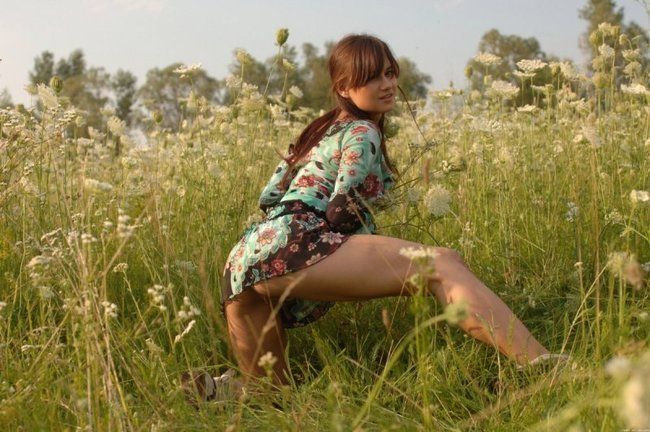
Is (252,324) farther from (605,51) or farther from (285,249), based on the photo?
(605,51)

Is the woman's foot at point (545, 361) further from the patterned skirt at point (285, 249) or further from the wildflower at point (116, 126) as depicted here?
the wildflower at point (116, 126)

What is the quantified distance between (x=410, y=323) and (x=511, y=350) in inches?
20.8

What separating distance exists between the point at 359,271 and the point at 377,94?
2.13ft

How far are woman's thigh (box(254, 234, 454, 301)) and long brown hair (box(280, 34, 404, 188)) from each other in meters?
0.44

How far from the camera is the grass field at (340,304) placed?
→ 185cm

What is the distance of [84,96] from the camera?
139 ft

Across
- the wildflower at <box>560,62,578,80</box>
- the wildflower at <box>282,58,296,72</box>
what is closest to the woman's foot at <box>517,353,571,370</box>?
the wildflower at <box>282,58,296,72</box>

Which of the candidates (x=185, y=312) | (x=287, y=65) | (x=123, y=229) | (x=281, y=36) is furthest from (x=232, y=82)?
(x=123, y=229)

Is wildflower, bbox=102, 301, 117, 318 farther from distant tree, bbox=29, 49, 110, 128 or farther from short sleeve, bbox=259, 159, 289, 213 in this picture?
distant tree, bbox=29, 49, 110, 128

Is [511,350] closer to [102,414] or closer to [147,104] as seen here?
[102,414]

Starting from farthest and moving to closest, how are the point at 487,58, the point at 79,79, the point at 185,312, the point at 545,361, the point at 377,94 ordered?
the point at 79,79 < the point at 487,58 < the point at 377,94 < the point at 545,361 < the point at 185,312

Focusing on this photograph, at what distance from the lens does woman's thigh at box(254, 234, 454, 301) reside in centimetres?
239

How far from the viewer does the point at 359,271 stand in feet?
7.93

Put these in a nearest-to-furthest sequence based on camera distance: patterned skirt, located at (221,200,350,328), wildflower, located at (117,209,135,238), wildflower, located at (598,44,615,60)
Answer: wildflower, located at (117,209,135,238) → patterned skirt, located at (221,200,350,328) → wildflower, located at (598,44,615,60)
